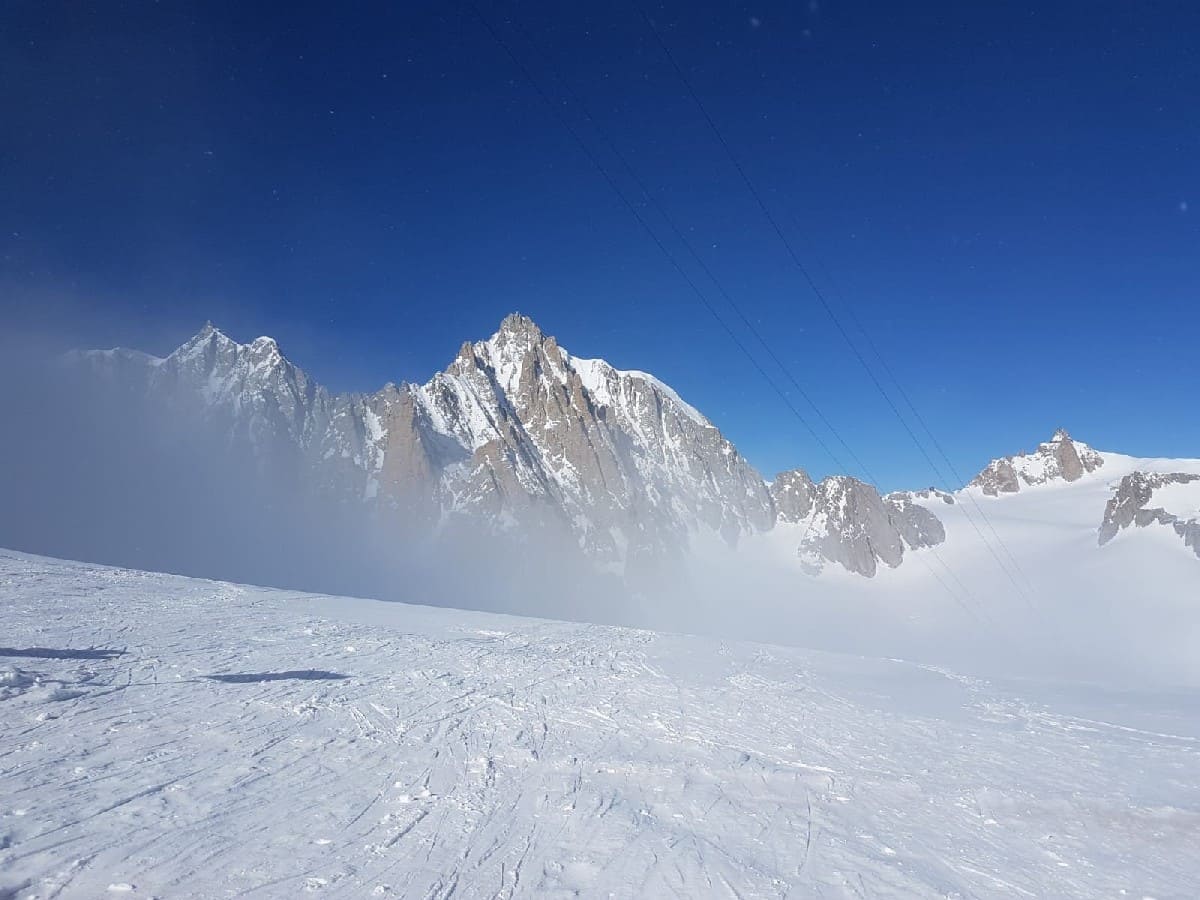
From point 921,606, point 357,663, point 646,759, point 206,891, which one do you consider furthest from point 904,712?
point 921,606

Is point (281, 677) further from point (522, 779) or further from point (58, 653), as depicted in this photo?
point (522, 779)

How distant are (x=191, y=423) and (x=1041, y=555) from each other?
235 metres

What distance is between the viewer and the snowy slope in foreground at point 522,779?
462cm

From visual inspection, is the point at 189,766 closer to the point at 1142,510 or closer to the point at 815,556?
the point at 1142,510

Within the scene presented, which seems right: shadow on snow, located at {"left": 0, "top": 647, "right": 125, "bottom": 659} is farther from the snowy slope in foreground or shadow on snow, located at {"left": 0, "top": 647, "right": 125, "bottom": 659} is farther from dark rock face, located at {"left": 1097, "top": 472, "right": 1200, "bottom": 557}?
dark rock face, located at {"left": 1097, "top": 472, "right": 1200, "bottom": 557}

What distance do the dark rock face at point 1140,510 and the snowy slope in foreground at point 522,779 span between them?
174249 mm

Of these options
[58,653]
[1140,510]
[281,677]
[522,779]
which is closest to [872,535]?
[1140,510]

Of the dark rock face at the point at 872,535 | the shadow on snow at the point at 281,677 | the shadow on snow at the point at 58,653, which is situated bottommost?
the shadow on snow at the point at 58,653

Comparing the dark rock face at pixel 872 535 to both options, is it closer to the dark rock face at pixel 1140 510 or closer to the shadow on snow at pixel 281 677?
the dark rock face at pixel 1140 510

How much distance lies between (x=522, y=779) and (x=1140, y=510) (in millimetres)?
189920

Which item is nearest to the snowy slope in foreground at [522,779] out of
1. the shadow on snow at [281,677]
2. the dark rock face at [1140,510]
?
the shadow on snow at [281,677]

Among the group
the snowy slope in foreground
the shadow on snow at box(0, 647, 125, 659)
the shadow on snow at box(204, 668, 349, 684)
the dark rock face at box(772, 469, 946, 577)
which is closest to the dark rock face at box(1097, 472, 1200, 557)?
the dark rock face at box(772, 469, 946, 577)

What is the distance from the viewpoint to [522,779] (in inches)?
253

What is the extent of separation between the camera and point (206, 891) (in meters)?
4.02
